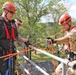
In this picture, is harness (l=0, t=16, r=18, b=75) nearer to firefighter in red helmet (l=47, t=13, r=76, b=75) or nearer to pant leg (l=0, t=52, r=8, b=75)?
pant leg (l=0, t=52, r=8, b=75)

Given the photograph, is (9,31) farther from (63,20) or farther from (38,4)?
(38,4)

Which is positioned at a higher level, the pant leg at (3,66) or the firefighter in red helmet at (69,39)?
the firefighter in red helmet at (69,39)

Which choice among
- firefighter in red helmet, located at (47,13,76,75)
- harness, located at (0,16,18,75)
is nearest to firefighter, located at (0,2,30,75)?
harness, located at (0,16,18,75)

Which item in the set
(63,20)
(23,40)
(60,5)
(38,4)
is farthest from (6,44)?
Result: (60,5)

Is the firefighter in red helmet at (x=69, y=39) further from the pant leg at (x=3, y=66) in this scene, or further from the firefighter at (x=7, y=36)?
the pant leg at (x=3, y=66)

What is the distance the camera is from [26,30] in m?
29.5

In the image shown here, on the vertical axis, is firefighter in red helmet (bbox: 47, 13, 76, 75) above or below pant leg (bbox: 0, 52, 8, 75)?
above

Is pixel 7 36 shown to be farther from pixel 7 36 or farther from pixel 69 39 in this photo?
pixel 69 39

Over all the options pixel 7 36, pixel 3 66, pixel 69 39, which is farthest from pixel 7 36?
pixel 69 39

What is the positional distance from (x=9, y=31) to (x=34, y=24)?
25.9 meters

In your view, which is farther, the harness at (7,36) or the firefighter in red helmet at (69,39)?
the harness at (7,36)

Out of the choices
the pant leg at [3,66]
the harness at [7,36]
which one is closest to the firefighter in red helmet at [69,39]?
the harness at [7,36]

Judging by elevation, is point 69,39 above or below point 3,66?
above

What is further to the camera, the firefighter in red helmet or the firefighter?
the firefighter
